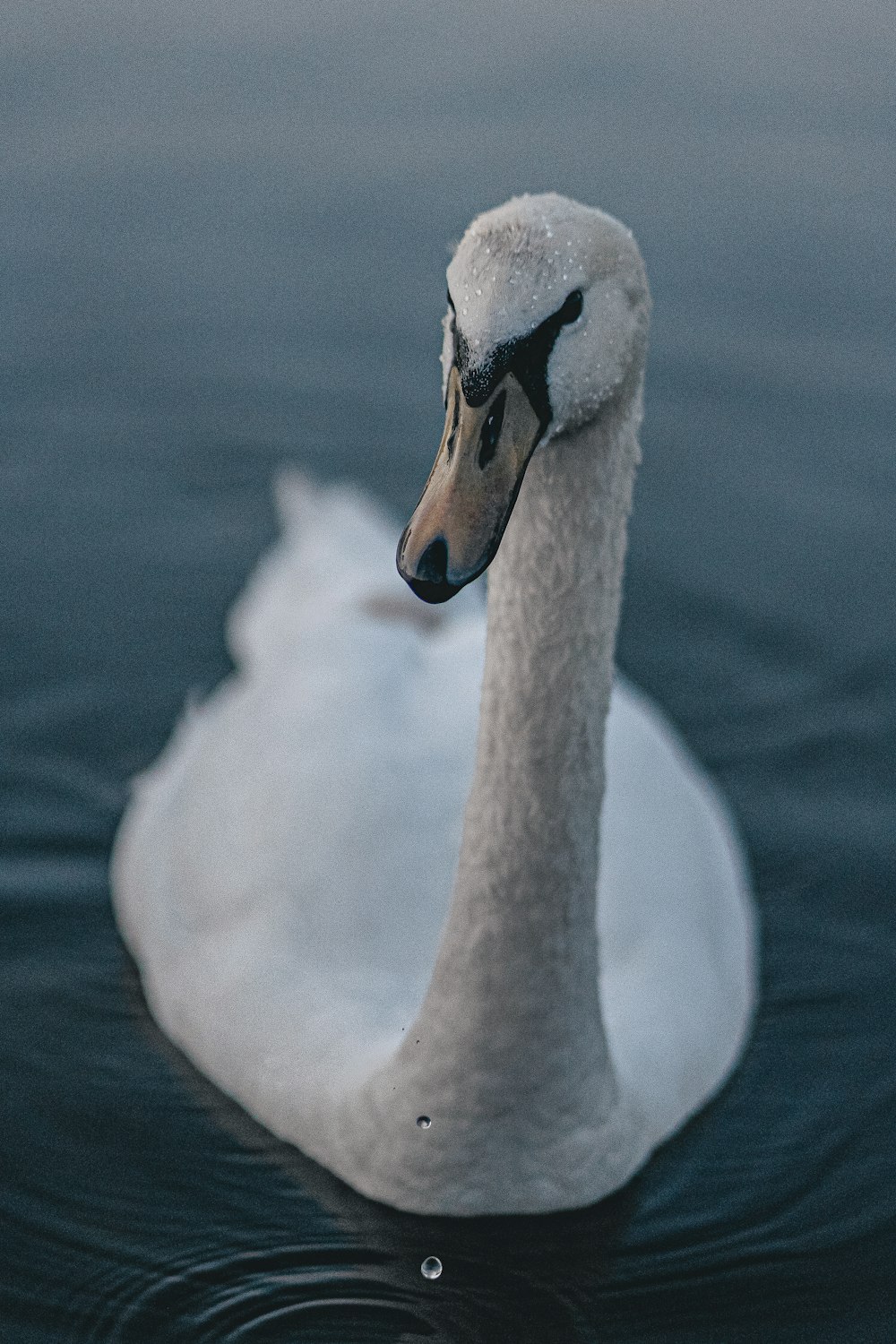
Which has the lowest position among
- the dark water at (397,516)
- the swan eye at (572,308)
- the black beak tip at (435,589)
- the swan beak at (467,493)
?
the dark water at (397,516)

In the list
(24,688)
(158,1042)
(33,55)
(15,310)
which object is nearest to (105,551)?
(24,688)

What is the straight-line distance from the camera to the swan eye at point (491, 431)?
359 cm

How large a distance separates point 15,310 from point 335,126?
107 inches

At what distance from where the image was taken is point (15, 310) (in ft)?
33.8

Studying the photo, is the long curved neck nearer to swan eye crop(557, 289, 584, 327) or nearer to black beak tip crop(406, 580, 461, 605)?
swan eye crop(557, 289, 584, 327)

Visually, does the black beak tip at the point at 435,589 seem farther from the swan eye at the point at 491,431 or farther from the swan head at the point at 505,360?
the swan eye at the point at 491,431

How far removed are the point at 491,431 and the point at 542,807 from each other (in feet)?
3.38

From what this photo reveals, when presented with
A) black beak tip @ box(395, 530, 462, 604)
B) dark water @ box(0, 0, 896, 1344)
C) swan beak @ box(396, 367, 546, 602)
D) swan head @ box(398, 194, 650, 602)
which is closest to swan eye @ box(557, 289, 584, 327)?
swan head @ box(398, 194, 650, 602)

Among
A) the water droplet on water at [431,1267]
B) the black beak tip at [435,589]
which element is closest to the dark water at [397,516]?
the water droplet on water at [431,1267]

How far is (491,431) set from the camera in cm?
360

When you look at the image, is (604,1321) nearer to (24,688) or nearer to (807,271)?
(24,688)

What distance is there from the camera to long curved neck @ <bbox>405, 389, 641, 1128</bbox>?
4.05m

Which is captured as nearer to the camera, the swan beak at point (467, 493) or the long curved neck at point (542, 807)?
the swan beak at point (467, 493)

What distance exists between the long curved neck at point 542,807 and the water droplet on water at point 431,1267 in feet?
1.43
